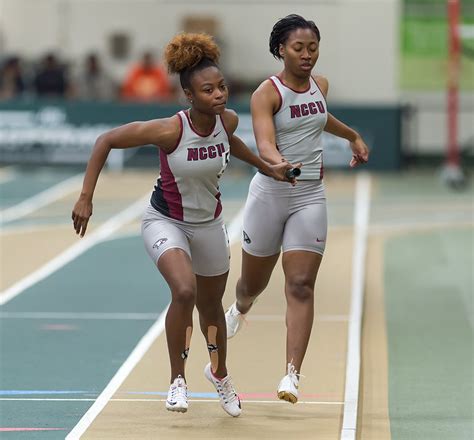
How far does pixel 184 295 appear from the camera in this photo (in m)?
8.13

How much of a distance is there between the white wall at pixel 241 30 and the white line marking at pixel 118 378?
16670 mm

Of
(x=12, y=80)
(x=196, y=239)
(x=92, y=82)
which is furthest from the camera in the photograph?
(x=92, y=82)

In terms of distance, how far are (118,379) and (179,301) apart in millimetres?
1794

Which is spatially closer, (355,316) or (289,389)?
(289,389)

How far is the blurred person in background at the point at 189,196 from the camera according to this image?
26.9 ft

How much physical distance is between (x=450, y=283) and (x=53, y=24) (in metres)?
16.7

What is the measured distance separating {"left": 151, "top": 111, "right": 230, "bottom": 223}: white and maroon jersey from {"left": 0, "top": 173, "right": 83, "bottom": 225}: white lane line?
35.8 feet

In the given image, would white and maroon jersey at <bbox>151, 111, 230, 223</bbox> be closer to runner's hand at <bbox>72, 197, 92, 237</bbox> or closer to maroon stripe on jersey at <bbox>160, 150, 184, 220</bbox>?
maroon stripe on jersey at <bbox>160, 150, 184, 220</bbox>

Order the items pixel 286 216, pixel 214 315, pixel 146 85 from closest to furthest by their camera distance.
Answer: pixel 214 315, pixel 286 216, pixel 146 85

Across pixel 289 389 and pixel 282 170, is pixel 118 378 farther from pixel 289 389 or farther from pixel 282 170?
pixel 282 170

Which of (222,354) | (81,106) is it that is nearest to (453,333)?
(222,354)

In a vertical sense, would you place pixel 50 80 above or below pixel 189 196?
below

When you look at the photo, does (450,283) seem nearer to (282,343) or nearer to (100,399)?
(282,343)

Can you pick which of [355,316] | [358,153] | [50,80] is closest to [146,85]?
[50,80]
